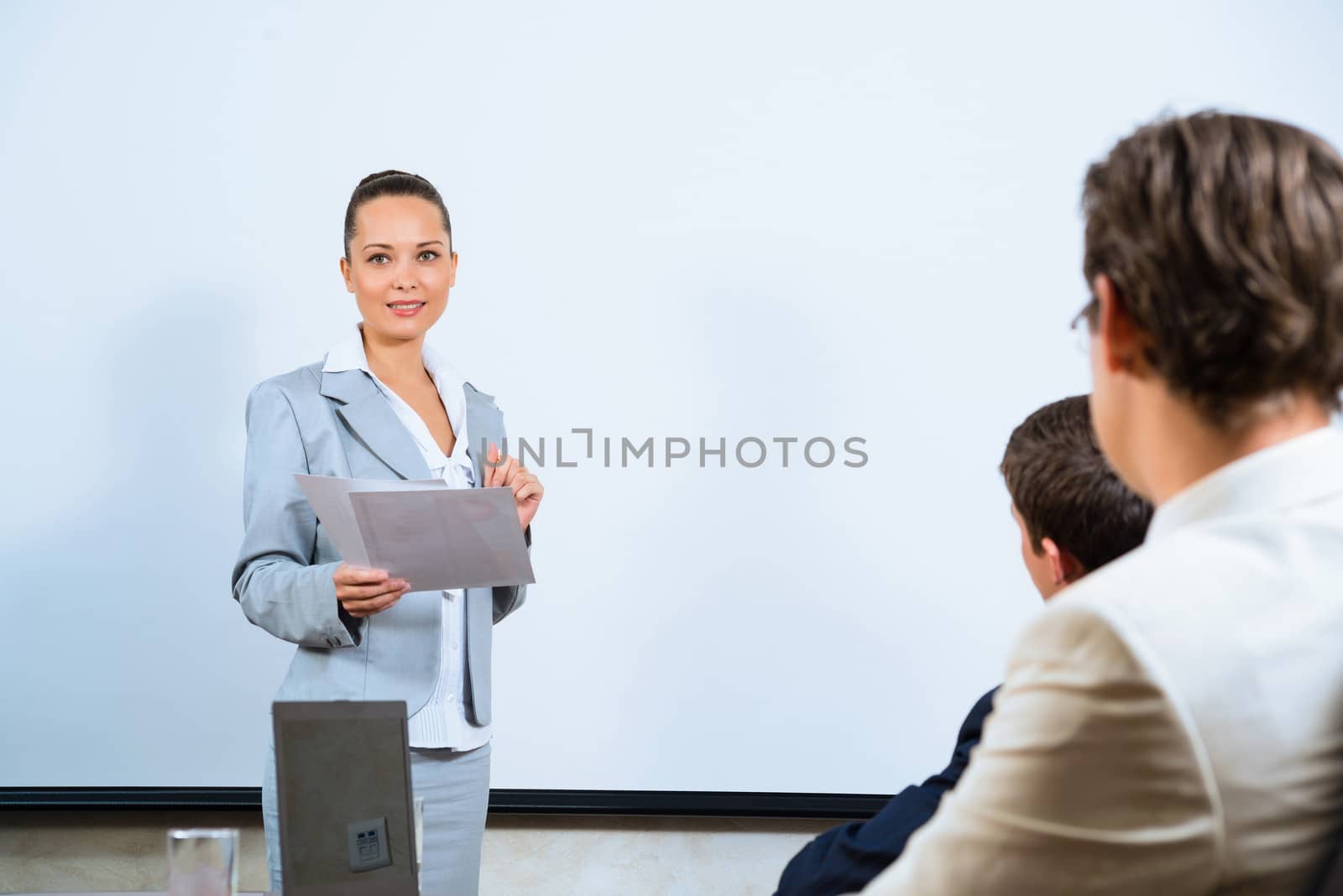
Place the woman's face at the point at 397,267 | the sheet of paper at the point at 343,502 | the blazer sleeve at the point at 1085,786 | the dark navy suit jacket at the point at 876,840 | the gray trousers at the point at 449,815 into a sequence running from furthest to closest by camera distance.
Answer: the woman's face at the point at 397,267 < the gray trousers at the point at 449,815 < the sheet of paper at the point at 343,502 < the dark navy suit jacket at the point at 876,840 < the blazer sleeve at the point at 1085,786

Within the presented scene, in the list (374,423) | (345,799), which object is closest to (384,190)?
(374,423)

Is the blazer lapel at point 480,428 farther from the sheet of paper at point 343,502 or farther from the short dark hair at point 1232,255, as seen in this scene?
the short dark hair at point 1232,255

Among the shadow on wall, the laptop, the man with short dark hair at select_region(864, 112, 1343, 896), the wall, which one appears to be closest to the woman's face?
the shadow on wall

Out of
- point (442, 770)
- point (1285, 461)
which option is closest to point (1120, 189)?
point (1285, 461)

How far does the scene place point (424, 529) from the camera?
5.41 ft

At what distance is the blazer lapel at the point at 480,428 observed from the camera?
2006 millimetres

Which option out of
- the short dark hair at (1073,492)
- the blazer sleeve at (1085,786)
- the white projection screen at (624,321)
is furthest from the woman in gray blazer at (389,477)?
the blazer sleeve at (1085,786)

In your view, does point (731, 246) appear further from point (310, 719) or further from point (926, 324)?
point (310, 719)

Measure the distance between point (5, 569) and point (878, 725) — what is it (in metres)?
1.85

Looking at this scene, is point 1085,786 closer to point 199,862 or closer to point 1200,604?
point 1200,604

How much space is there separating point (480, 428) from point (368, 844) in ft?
3.36

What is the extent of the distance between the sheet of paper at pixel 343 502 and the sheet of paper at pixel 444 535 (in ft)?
0.05

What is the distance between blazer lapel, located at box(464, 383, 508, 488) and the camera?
201 centimetres

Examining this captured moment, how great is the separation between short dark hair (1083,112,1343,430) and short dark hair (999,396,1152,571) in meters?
0.65
